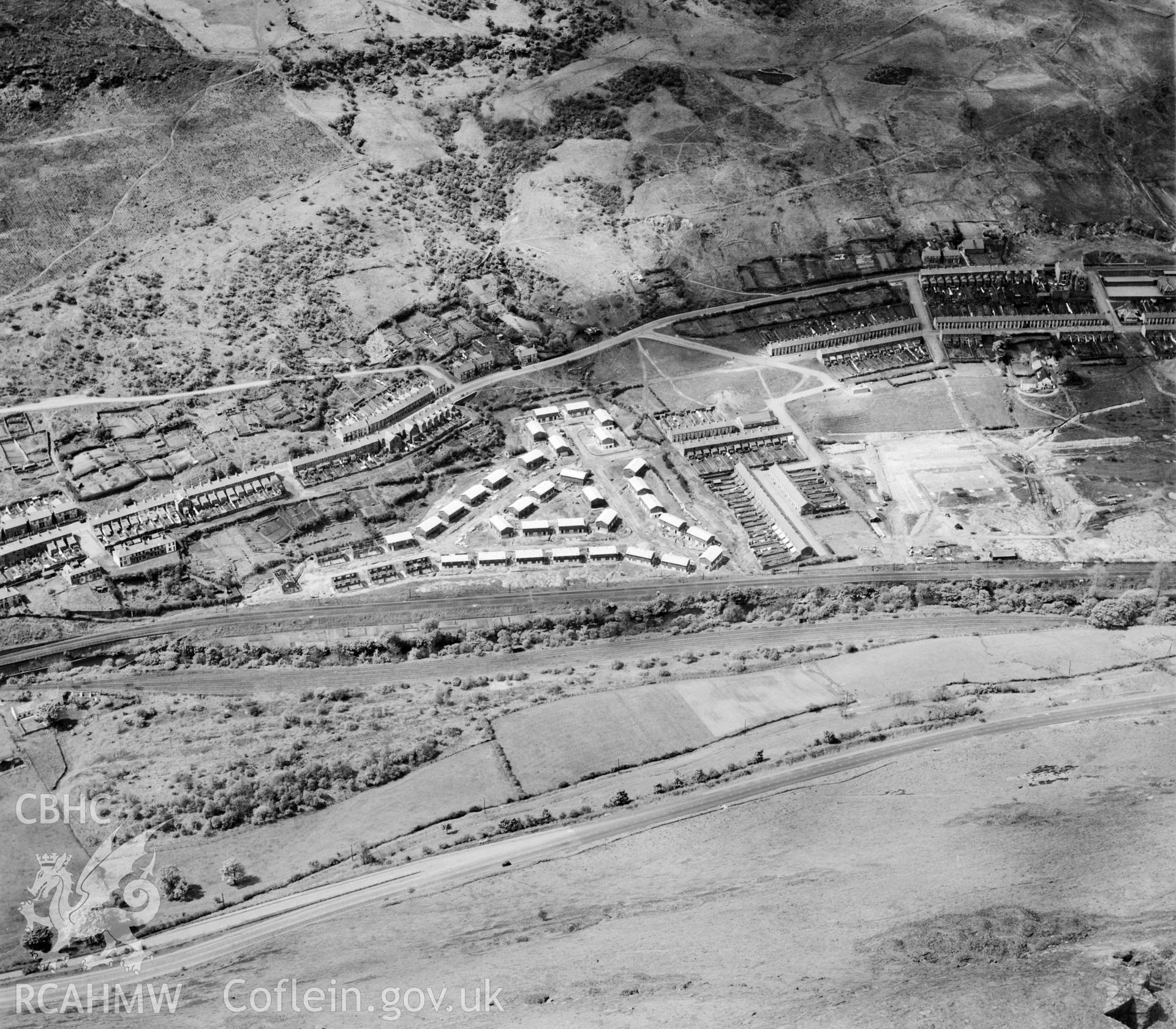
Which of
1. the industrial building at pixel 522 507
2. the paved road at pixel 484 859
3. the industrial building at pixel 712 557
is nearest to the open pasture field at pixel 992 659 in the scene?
the paved road at pixel 484 859

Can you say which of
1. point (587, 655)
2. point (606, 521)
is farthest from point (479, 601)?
point (606, 521)

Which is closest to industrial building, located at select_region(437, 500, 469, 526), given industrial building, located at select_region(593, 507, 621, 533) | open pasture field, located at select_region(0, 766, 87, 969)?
industrial building, located at select_region(593, 507, 621, 533)

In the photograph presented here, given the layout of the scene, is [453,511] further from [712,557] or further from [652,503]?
[712,557]

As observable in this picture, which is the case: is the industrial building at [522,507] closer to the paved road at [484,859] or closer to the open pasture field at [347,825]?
the open pasture field at [347,825]

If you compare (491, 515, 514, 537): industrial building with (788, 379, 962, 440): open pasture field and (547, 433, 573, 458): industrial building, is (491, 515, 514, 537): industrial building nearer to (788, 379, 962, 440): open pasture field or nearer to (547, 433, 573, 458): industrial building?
(547, 433, 573, 458): industrial building

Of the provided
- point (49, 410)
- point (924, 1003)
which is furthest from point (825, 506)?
point (49, 410)

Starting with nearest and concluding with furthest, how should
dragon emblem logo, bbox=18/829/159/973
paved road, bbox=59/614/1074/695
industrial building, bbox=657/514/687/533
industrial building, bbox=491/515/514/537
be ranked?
1. dragon emblem logo, bbox=18/829/159/973
2. paved road, bbox=59/614/1074/695
3. industrial building, bbox=491/515/514/537
4. industrial building, bbox=657/514/687/533
